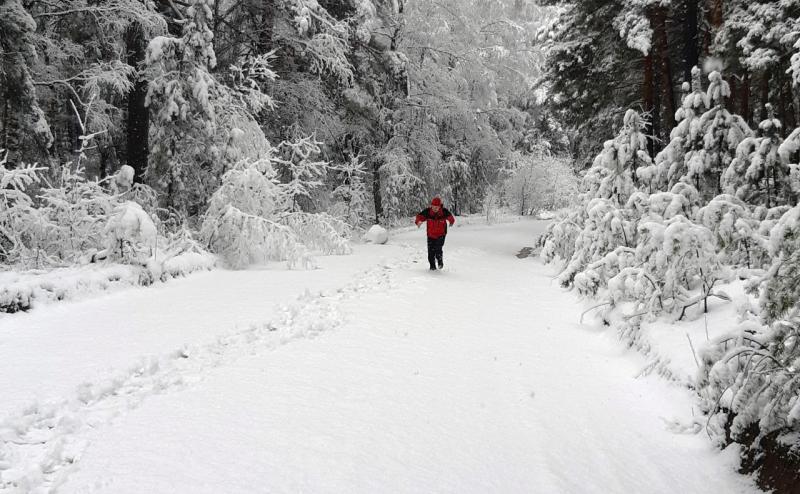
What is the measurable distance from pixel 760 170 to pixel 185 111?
1037cm

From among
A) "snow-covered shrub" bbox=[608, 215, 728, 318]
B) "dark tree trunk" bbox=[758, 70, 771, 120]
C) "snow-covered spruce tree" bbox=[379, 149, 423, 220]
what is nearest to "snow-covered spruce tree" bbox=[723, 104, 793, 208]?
"snow-covered shrub" bbox=[608, 215, 728, 318]

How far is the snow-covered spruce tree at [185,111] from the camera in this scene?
36.5 ft

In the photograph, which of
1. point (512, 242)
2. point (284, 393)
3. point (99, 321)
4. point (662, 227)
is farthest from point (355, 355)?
point (512, 242)

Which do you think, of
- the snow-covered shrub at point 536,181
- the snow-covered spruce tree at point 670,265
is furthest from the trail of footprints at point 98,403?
the snow-covered shrub at point 536,181

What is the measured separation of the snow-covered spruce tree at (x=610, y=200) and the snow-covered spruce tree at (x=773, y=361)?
4.10 metres

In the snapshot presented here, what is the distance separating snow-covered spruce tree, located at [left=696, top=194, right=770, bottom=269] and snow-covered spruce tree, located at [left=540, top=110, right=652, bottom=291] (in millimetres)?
1843

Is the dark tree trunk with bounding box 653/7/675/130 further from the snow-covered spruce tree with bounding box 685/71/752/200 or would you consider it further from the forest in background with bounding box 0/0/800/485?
the snow-covered spruce tree with bounding box 685/71/752/200

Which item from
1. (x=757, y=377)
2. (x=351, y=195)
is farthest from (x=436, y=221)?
(x=351, y=195)

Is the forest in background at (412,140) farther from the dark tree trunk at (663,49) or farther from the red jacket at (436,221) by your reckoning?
Answer: the red jacket at (436,221)

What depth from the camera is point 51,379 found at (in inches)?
167

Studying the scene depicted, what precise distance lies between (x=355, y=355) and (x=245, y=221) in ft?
19.3

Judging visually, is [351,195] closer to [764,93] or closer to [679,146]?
[764,93]

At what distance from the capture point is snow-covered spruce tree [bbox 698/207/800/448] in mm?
3039

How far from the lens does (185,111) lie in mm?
11094
